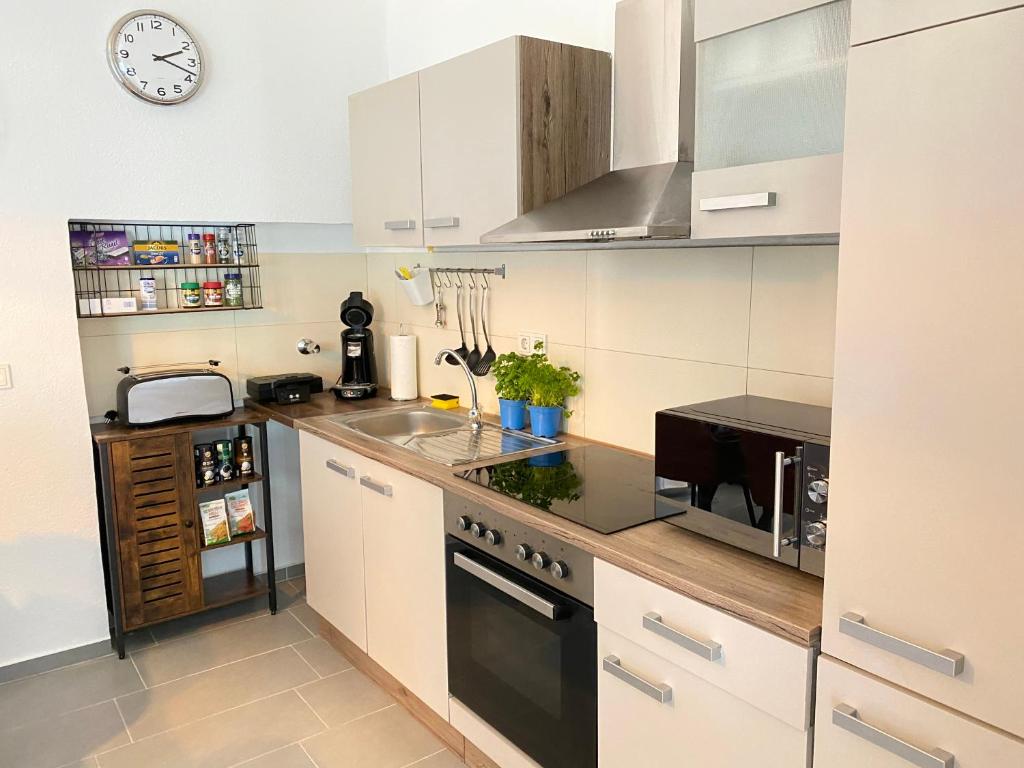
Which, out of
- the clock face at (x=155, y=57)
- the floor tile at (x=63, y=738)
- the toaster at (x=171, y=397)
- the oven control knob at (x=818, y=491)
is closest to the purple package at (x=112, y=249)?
the toaster at (x=171, y=397)

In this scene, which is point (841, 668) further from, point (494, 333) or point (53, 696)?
point (53, 696)

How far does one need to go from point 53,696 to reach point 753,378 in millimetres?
2483

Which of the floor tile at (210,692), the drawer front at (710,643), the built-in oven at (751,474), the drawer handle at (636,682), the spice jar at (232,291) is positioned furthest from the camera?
the spice jar at (232,291)

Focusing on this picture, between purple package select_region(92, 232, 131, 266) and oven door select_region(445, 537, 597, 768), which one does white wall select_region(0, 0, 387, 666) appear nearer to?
purple package select_region(92, 232, 131, 266)

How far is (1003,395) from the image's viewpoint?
104 centimetres

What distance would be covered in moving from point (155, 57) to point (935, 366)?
2753mm

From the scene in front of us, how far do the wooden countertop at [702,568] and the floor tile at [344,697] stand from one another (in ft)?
3.10

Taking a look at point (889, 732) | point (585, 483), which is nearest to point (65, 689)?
point (585, 483)

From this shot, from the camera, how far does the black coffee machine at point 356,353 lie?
339cm

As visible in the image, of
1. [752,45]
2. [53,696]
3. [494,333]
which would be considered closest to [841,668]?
[752,45]

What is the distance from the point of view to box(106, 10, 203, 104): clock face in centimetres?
280

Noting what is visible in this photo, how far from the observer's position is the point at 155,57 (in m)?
2.87

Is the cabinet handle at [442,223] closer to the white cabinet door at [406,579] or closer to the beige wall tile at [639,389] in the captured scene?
the beige wall tile at [639,389]

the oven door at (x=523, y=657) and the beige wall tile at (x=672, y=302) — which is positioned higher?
the beige wall tile at (x=672, y=302)
